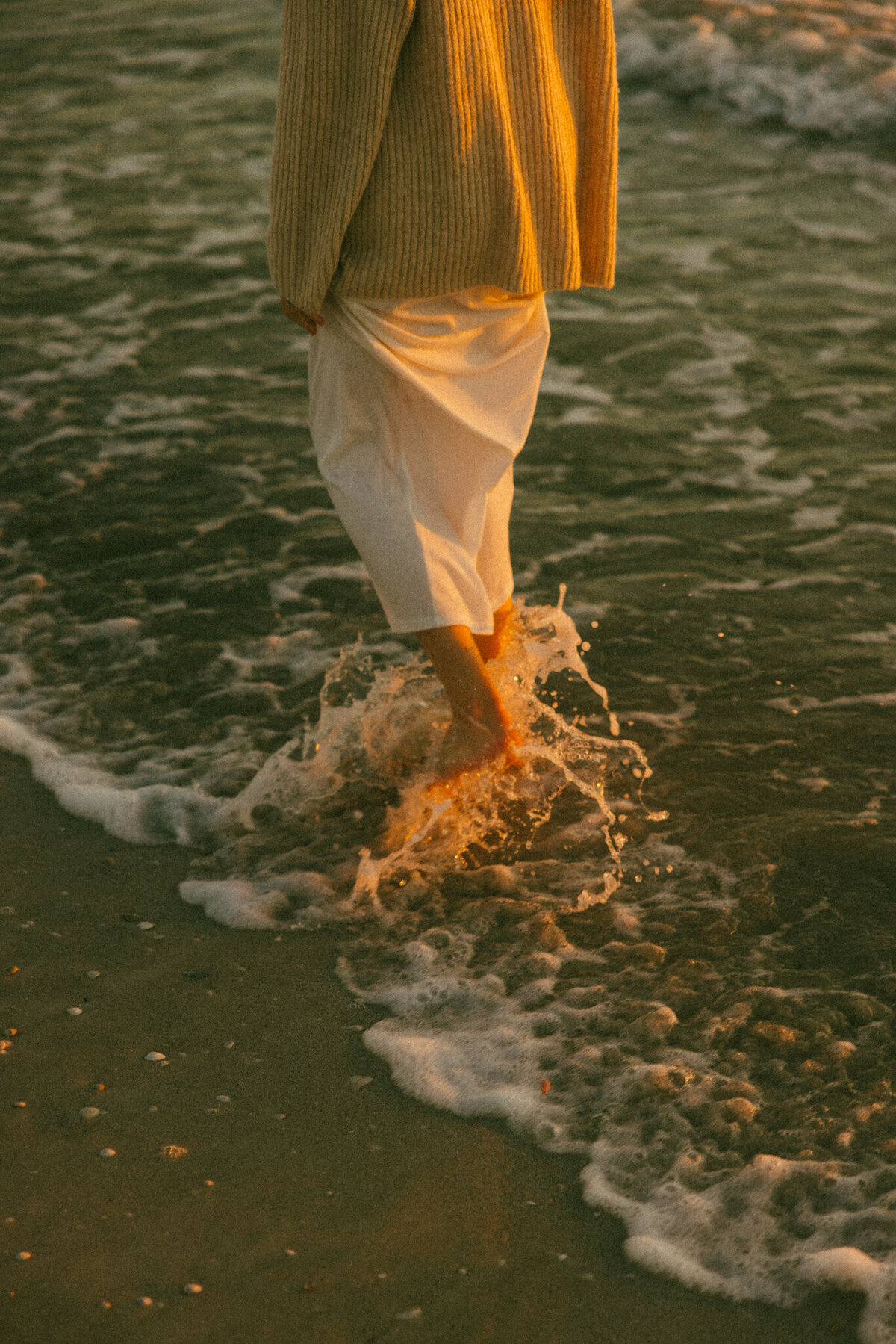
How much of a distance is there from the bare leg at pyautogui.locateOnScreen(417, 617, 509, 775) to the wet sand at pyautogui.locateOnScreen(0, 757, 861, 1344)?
538 millimetres

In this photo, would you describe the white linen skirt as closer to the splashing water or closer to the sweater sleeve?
the sweater sleeve

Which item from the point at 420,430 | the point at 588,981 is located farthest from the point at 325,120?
the point at 588,981

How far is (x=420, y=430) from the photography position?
3.02 m

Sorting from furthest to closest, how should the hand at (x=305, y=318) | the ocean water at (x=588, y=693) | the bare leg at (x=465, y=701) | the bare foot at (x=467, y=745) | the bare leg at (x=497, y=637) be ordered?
1. the bare leg at (x=497, y=637)
2. the bare foot at (x=467, y=745)
3. the bare leg at (x=465, y=701)
4. the hand at (x=305, y=318)
5. the ocean water at (x=588, y=693)

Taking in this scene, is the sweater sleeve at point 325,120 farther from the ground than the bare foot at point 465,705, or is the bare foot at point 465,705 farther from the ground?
the sweater sleeve at point 325,120

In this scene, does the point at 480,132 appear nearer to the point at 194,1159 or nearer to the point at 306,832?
the point at 306,832

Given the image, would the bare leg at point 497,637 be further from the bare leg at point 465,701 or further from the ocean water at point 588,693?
the bare leg at point 465,701

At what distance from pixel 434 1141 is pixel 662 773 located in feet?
4.49

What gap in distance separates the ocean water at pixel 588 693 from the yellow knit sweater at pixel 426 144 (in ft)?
3.85

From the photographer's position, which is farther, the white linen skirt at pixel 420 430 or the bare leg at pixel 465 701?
the bare leg at pixel 465 701

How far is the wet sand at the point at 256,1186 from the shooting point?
7.38 ft

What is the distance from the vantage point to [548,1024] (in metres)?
2.89

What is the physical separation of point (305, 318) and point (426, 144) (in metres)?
0.45

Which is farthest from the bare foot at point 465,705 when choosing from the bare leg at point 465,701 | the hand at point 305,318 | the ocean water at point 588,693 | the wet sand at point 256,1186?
the hand at point 305,318
